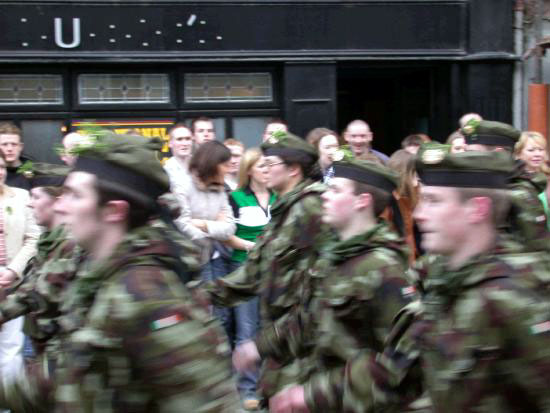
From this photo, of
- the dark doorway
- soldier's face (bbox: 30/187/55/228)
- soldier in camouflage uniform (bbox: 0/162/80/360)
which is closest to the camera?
soldier in camouflage uniform (bbox: 0/162/80/360)

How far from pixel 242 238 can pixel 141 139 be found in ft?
15.3

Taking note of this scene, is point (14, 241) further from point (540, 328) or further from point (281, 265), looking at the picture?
point (540, 328)

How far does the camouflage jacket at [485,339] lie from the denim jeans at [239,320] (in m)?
4.75

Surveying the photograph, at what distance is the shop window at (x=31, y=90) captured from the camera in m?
11.2

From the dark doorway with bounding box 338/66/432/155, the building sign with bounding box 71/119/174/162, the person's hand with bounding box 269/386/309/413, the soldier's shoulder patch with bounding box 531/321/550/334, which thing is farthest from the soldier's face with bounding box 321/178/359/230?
the dark doorway with bounding box 338/66/432/155

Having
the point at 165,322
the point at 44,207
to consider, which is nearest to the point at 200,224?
the point at 44,207

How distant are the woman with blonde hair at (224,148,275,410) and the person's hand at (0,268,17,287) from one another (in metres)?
1.81

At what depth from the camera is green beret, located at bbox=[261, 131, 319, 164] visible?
6.26 m

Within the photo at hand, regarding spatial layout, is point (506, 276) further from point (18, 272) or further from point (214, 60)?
point (214, 60)

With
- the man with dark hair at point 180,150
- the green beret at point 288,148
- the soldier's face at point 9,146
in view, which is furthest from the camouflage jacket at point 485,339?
the soldier's face at point 9,146

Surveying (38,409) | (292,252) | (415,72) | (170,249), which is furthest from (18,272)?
(415,72)

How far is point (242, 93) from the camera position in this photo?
1195cm

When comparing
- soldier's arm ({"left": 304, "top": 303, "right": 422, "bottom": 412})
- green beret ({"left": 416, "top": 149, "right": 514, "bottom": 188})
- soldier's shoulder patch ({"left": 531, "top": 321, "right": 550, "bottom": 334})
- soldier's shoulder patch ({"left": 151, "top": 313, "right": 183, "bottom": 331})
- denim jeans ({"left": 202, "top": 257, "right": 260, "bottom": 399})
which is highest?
green beret ({"left": 416, "top": 149, "right": 514, "bottom": 188})

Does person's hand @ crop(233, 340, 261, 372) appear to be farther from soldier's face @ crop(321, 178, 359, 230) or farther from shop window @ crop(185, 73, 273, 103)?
shop window @ crop(185, 73, 273, 103)
